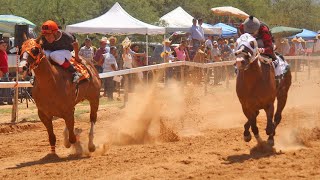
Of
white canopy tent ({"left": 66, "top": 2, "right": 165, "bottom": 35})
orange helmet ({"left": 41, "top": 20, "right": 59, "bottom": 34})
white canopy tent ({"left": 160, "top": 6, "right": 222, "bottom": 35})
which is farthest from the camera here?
white canopy tent ({"left": 160, "top": 6, "right": 222, "bottom": 35})

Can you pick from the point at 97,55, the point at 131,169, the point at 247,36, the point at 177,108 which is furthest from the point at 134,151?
the point at 97,55

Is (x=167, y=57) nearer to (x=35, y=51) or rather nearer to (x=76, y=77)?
(x=76, y=77)

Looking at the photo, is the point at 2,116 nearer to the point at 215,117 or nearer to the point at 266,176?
the point at 215,117

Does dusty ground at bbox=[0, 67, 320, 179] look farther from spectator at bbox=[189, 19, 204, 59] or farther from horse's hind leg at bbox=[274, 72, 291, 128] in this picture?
spectator at bbox=[189, 19, 204, 59]

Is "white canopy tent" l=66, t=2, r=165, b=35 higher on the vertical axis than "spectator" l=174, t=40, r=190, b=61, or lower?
higher

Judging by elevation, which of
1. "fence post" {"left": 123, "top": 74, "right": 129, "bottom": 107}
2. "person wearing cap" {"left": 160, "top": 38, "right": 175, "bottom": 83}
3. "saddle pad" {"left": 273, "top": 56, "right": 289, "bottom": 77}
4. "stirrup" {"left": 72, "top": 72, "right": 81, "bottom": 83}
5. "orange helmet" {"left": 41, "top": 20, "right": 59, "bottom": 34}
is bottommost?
"fence post" {"left": 123, "top": 74, "right": 129, "bottom": 107}

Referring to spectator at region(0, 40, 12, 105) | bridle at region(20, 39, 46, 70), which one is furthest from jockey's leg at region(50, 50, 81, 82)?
spectator at region(0, 40, 12, 105)

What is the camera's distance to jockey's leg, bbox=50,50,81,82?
12.9 m

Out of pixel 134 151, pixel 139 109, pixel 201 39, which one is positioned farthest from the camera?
pixel 201 39

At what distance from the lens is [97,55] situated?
24516mm

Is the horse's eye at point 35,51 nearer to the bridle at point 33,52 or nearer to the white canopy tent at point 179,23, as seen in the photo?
the bridle at point 33,52

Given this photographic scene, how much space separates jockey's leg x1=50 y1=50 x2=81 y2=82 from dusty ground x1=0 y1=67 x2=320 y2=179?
4.86 feet

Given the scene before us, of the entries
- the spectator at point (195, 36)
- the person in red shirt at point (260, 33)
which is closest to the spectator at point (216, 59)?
the spectator at point (195, 36)

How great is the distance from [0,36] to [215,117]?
9.80m
